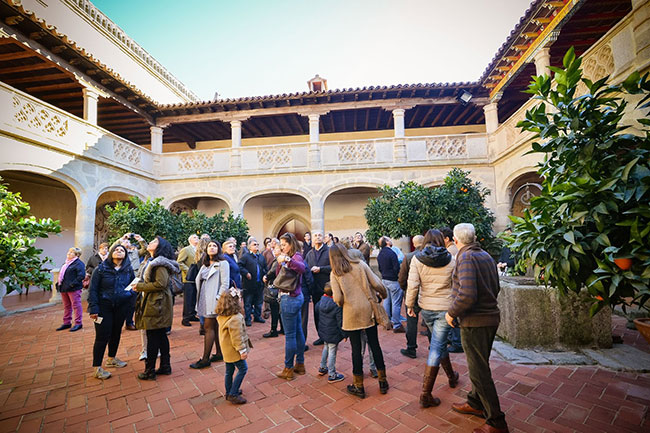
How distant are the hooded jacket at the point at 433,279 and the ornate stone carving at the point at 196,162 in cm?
1063

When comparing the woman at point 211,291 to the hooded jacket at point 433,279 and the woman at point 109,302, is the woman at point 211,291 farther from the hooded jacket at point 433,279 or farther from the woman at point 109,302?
the hooded jacket at point 433,279

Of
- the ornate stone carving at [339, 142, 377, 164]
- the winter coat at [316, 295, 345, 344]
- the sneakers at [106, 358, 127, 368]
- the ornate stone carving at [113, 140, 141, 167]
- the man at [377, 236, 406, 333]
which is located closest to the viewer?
the winter coat at [316, 295, 345, 344]

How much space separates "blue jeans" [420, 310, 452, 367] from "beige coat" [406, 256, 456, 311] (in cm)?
9

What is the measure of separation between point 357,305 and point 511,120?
9.45 metres

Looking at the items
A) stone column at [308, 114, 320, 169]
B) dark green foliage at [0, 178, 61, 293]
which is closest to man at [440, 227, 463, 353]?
dark green foliage at [0, 178, 61, 293]

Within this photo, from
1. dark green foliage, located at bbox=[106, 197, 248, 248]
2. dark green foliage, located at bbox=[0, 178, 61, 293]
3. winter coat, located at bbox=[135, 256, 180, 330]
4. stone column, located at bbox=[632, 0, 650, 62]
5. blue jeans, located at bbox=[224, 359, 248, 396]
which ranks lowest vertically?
blue jeans, located at bbox=[224, 359, 248, 396]

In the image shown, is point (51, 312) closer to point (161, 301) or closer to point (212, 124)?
point (161, 301)

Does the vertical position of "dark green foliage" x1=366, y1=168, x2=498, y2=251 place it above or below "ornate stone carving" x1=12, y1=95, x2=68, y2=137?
below

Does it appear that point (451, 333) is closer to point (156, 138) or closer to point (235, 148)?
point (235, 148)

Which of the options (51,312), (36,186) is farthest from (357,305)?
(36,186)

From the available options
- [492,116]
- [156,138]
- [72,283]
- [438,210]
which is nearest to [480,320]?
[438,210]

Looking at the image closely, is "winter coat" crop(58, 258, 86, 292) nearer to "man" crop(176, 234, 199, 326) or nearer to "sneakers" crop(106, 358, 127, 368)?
"man" crop(176, 234, 199, 326)

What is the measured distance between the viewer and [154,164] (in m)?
12.1

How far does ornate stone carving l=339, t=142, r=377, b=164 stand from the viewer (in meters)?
11.3
